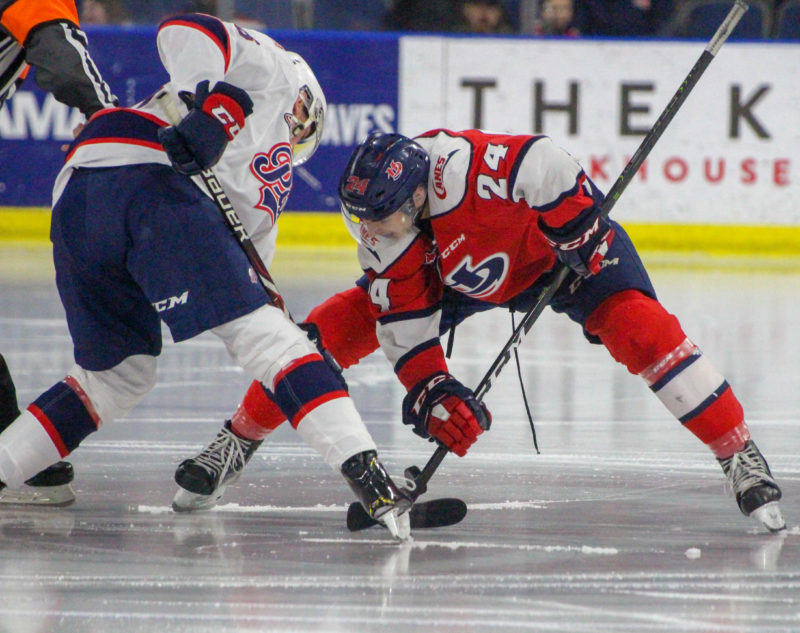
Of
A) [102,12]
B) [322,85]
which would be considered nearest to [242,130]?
[322,85]

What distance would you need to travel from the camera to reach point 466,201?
270 centimetres

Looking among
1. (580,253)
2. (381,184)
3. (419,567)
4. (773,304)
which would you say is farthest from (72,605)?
(773,304)

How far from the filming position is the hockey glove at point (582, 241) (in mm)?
2641

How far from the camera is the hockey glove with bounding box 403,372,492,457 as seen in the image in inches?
107

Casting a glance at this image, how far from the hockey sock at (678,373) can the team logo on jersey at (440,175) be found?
0.44 metres

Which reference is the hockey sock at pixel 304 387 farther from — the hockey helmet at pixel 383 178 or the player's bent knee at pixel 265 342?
the hockey helmet at pixel 383 178

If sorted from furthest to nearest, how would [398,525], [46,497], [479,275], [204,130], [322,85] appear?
[322,85] < [46,497] < [479,275] < [398,525] < [204,130]

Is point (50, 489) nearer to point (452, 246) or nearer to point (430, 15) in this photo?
point (452, 246)

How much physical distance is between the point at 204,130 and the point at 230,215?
210 millimetres

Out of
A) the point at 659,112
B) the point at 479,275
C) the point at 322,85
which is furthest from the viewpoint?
the point at 322,85

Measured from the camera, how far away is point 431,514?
2688 millimetres

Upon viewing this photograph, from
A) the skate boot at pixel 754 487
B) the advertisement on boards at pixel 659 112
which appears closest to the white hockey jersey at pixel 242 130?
the skate boot at pixel 754 487

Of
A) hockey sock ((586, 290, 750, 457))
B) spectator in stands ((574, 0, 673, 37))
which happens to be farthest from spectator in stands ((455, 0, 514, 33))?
hockey sock ((586, 290, 750, 457))

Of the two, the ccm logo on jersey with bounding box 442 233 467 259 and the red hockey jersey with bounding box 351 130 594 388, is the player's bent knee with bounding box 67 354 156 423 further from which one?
the ccm logo on jersey with bounding box 442 233 467 259
